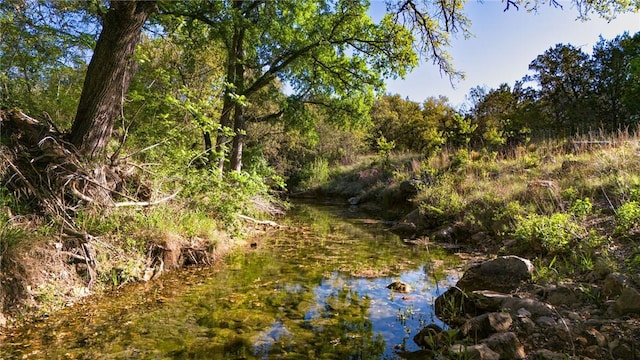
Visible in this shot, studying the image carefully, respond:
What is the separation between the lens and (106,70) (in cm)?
513

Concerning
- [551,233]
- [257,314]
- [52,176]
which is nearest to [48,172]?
[52,176]

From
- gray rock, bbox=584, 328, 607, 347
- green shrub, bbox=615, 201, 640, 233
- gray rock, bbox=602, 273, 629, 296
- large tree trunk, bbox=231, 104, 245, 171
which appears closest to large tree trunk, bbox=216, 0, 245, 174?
large tree trunk, bbox=231, 104, 245, 171

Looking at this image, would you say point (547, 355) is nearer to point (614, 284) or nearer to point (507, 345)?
point (507, 345)

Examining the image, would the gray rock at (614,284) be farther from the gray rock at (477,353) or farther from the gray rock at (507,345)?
the gray rock at (477,353)

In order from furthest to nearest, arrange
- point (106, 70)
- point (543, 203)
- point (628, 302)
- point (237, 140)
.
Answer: point (237, 140)
point (543, 203)
point (106, 70)
point (628, 302)

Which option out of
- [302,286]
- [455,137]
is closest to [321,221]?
[302,286]

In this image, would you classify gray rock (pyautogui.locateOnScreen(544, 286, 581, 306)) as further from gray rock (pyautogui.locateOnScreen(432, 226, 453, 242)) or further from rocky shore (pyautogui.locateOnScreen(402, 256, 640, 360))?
gray rock (pyautogui.locateOnScreen(432, 226, 453, 242))

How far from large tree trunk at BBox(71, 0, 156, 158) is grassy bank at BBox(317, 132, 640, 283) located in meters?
6.04

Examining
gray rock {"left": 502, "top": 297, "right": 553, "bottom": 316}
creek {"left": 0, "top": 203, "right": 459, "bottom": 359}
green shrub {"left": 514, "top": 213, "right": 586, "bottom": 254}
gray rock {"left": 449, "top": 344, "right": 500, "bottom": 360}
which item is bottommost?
creek {"left": 0, "top": 203, "right": 459, "bottom": 359}

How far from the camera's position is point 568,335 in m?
3.10

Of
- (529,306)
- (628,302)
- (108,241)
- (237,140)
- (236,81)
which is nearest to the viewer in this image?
(628,302)

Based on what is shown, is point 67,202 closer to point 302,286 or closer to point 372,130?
point 302,286

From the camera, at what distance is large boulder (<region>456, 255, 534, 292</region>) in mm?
4699

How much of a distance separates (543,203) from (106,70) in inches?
294
